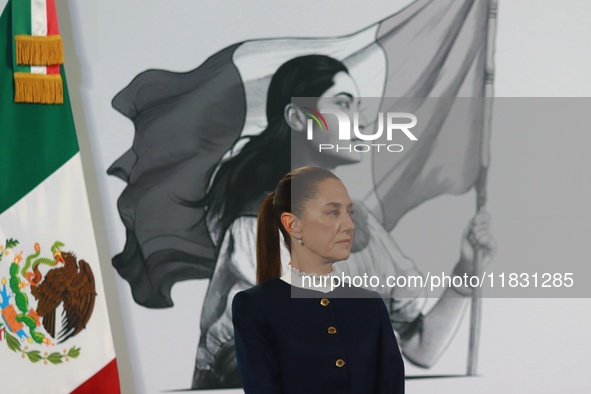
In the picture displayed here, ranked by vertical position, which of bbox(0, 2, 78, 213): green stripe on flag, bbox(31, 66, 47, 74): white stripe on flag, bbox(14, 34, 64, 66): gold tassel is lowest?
bbox(0, 2, 78, 213): green stripe on flag

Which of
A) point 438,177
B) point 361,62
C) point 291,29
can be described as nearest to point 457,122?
point 438,177

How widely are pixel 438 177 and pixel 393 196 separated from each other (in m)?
0.17

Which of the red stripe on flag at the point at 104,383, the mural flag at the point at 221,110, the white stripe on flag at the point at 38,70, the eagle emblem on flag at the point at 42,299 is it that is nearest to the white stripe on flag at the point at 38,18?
the white stripe on flag at the point at 38,70

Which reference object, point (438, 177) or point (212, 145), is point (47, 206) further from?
point (438, 177)

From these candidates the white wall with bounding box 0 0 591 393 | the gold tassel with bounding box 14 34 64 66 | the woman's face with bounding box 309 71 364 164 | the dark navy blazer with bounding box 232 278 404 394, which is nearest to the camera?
the dark navy blazer with bounding box 232 278 404 394

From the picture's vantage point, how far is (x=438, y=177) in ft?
9.53

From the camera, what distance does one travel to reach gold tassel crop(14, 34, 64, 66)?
2.47 m

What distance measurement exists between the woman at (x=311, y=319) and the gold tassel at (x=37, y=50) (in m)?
1.04

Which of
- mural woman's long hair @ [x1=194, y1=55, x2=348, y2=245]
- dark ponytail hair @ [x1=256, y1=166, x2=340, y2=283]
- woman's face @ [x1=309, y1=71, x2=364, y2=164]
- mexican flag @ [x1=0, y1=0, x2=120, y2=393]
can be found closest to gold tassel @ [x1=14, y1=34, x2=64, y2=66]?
mexican flag @ [x1=0, y1=0, x2=120, y2=393]

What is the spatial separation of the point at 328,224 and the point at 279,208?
0.11 metres

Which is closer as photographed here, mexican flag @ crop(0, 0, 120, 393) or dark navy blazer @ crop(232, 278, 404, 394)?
dark navy blazer @ crop(232, 278, 404, 394)

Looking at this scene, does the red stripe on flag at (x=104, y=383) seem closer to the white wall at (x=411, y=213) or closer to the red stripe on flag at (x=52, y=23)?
the white wall at (x=411, y=213)

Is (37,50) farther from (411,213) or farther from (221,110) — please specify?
(411,213)

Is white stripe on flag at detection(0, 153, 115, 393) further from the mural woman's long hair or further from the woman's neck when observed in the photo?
the woman's neck
